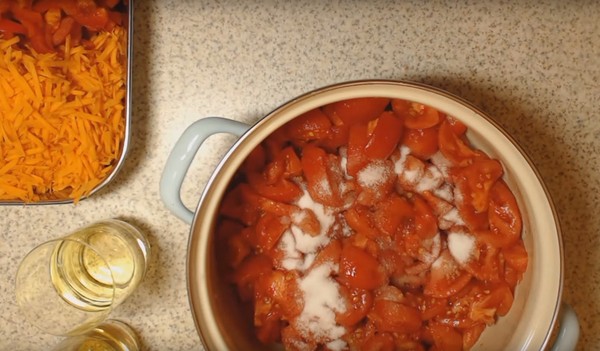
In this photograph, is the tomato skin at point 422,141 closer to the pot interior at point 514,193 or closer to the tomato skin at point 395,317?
the pot interior at point 514,193

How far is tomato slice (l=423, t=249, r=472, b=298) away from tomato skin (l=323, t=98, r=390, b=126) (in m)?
0.22

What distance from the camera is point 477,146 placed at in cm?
78

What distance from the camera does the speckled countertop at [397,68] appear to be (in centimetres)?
88

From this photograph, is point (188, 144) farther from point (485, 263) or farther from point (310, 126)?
point (485, 263)

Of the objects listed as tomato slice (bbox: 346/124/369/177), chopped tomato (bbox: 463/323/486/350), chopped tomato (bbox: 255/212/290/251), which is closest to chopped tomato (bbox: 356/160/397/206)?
tomato slice (bbox: 346/124/369/177)

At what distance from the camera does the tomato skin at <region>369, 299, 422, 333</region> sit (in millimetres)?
800

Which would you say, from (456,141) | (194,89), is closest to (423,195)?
(456,141)

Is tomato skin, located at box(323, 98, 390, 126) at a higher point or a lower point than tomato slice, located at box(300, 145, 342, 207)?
higher

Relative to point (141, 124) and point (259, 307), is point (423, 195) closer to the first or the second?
point (259, 307)

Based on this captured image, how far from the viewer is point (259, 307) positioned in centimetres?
81

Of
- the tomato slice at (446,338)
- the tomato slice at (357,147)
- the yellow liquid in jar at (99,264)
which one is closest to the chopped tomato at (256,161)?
the tomato slice at (357,147)

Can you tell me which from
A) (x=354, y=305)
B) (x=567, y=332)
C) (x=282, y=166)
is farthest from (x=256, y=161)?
(x=567, y=332)

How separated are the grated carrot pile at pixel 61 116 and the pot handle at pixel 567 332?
2.12 feet

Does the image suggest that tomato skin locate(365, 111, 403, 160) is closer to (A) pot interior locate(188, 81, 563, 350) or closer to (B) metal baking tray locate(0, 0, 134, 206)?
(A) pot interior locate(188, 81, 563, 350)
